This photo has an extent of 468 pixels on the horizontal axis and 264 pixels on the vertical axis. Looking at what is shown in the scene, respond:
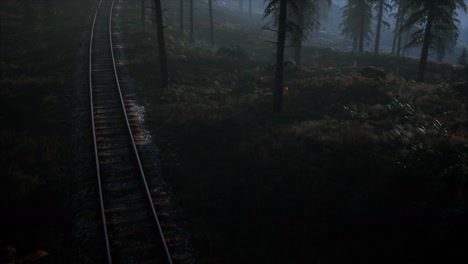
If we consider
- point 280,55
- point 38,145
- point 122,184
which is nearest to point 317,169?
point 122,184

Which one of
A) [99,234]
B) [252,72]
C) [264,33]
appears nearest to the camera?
[99,234]

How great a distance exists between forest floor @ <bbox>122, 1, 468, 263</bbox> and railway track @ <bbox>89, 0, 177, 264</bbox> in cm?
104

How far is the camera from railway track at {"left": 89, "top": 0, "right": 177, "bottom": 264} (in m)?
9.54

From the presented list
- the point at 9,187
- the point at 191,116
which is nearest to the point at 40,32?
the point at 191,116

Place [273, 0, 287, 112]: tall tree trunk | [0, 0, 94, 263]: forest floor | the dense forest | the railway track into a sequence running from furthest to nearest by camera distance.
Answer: [273, 0, 287, 112]: tall tree trunk → [0, 0, 94, 263]: forest floor → the dense forest → the railway track

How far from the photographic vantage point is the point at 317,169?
1282 cm

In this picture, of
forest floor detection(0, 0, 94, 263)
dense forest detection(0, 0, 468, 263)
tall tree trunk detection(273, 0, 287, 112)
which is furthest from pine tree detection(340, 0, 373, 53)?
forest floor detection(0, 0, 94, 263)

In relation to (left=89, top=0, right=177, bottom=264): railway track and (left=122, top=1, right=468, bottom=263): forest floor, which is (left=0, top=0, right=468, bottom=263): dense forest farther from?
(left=89, top=0, right=177, bottom=264): railway track

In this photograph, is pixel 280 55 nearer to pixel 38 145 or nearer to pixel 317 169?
pixel 317 169

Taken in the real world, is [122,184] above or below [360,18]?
below

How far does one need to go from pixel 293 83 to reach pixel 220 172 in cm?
1414

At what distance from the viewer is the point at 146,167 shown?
44.5 feet

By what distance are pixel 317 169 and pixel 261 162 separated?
213 centimetres

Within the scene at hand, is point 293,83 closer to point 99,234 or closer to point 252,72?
point 252,72
